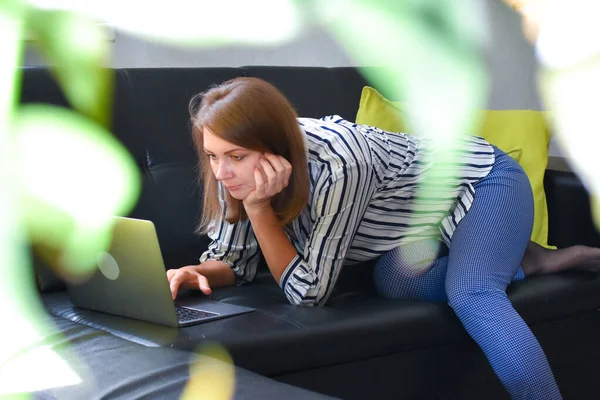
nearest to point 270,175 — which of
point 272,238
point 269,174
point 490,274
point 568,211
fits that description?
point 269,174

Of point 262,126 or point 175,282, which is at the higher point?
point 262,126

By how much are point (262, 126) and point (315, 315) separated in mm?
395

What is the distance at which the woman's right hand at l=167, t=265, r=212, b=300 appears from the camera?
5.78 feet

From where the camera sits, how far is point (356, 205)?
5.70ft

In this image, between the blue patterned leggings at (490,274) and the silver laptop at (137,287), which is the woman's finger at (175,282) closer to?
the silver laptop at (137,287)

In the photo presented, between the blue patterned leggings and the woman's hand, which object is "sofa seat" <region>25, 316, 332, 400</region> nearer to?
the woman's hand

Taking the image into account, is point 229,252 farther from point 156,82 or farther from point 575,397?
point 575,397

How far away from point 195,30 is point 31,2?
556 millimetres

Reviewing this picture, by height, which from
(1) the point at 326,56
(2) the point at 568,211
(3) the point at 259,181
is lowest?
(2) the point at 568,211

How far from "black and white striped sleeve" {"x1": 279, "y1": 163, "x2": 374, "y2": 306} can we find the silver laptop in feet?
0.41

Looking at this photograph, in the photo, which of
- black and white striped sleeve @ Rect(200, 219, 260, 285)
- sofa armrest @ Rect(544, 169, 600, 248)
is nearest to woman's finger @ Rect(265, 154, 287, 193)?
black and white striped sleeve @ Rect(200, 219, 260, 285)

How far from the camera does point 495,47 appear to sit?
323cm

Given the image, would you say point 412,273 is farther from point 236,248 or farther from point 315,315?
point 236,248

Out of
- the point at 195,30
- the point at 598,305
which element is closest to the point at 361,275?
the point at 598,305
